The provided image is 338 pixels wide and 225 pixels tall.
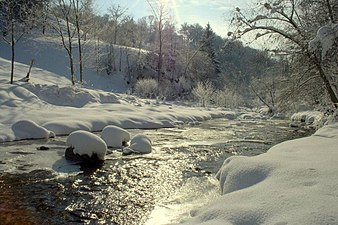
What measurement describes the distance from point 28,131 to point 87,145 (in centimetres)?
612

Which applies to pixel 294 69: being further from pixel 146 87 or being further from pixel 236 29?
pixel 146 87

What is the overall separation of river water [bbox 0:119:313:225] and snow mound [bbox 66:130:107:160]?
52 cm

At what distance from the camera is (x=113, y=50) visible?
69312mm

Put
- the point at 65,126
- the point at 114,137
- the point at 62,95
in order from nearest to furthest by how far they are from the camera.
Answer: the point at 114,137 → the point at 65,126 → the point at 62,95

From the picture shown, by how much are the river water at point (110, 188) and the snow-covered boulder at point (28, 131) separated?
67.0 inches

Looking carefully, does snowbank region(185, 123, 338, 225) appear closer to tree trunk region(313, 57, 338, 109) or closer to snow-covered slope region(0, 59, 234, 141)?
tree trunk region(313, 57, 338, 109)

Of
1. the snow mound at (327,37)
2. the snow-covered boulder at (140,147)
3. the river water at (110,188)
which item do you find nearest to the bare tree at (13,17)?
the river water at (110,188)

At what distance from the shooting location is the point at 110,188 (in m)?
9.23

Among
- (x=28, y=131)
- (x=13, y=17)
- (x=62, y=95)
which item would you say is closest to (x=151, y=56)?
(x=13, y=17)

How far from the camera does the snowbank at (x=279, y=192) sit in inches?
191

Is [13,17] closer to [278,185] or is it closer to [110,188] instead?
[110,188]

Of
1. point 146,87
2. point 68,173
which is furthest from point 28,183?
point 146,87

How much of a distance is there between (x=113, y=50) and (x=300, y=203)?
6698cm

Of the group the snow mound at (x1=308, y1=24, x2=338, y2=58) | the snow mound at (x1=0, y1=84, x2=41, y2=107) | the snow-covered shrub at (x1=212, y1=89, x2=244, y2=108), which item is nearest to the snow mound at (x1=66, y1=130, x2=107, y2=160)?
the snow mound at (x1=308, y1=24, x2=338, y2=58)
